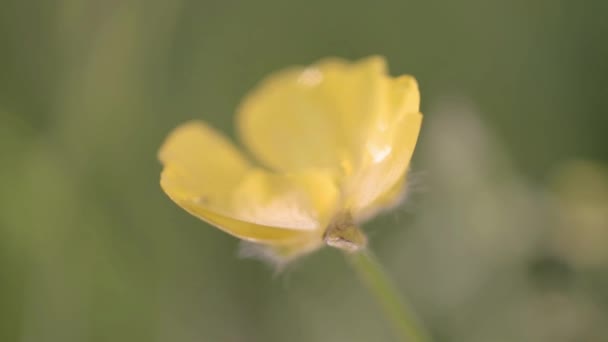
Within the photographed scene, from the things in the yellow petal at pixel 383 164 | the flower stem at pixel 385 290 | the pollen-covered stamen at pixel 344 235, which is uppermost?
the yellow petal at pixel 383 164

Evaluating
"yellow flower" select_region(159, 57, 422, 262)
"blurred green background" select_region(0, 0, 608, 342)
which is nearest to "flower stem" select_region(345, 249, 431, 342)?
"yellow flower" select_region(159, 57, 422, 262)

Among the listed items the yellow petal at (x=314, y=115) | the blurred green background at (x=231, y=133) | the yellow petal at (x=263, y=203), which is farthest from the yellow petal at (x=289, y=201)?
the blurred green background at (x=231, y=133)

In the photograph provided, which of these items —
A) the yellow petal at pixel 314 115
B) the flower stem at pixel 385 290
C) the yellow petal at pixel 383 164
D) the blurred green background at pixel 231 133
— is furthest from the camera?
the blurred green background at pixel 231 133

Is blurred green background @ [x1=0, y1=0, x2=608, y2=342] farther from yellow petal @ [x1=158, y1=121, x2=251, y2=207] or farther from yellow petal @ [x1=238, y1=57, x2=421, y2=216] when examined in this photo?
yellow petal @ [x1=158, y1=121, x2=251, y2=207]

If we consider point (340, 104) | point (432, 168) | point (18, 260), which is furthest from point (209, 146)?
point (432, 168)

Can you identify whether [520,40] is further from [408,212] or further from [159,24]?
[159,24]

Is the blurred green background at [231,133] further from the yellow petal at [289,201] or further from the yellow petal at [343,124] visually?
the yellow petal at [289,201]

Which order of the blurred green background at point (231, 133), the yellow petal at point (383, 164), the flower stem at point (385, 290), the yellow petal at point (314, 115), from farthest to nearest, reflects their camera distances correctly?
the blurred green background at point (231, 133)
the yellow petal at point (314, 115)
the flower stem at point (385, 290)
the yellow petal at point (383, 164)
